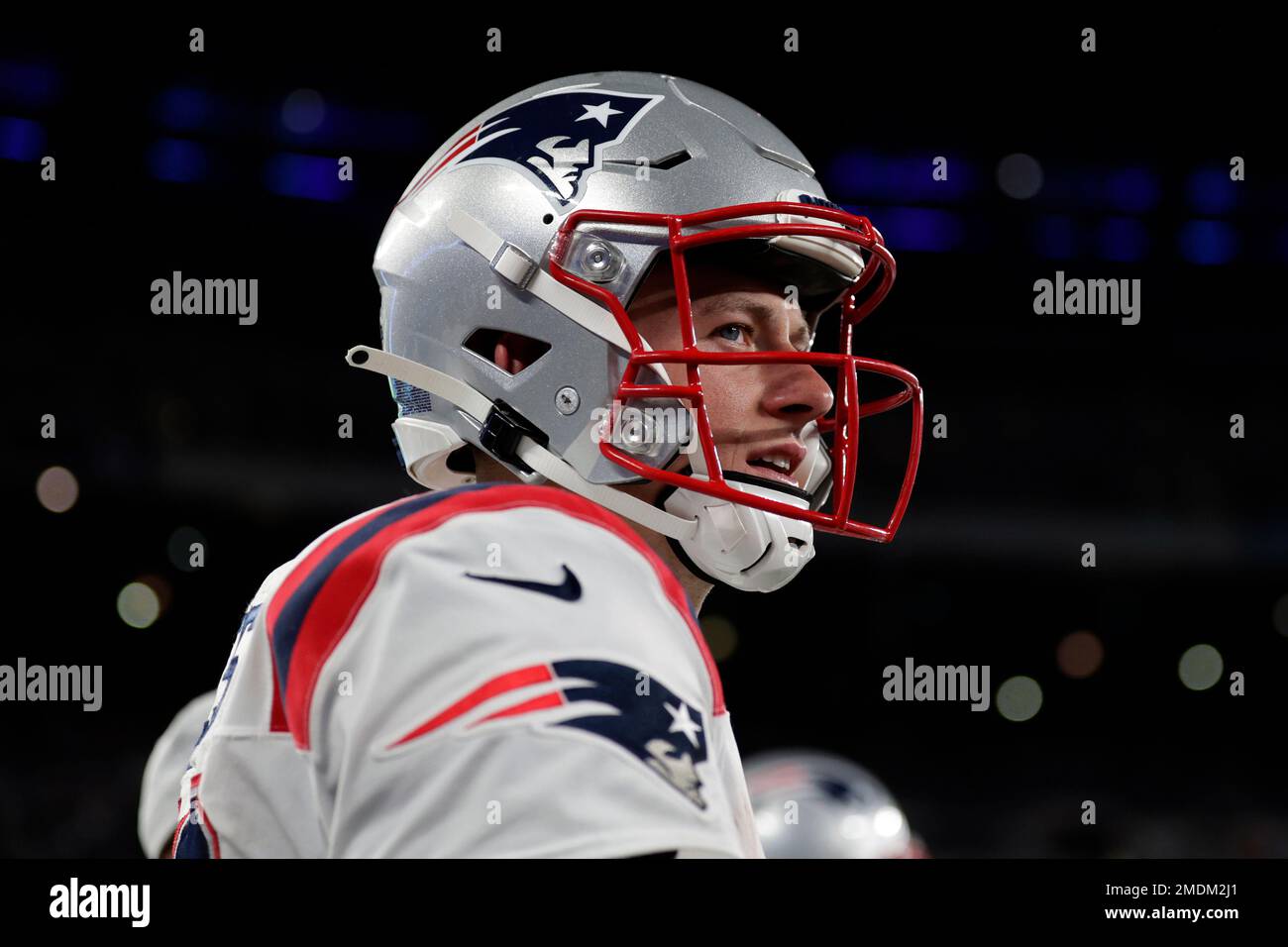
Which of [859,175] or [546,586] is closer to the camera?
[546,586]

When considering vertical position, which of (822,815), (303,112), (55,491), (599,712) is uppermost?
(303,112)

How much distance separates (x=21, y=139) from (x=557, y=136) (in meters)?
3.66

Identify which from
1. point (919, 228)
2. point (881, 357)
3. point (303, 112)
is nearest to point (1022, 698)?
point (881, 357)

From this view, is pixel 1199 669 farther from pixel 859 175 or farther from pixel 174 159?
pixel 174 159

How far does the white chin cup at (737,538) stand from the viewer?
1.77 meters

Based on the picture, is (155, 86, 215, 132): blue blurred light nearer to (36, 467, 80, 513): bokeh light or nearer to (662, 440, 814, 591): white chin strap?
(36, 467, 80, 513): bokeh light

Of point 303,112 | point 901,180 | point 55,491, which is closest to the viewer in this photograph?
point 55,491

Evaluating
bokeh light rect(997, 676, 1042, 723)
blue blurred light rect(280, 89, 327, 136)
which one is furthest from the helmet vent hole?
bokeh light rect(997, 676, 1042, 723)

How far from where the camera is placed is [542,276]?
179 cm

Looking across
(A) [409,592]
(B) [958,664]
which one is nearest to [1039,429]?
(B) [958,664]

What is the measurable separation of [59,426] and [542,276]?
3.89m

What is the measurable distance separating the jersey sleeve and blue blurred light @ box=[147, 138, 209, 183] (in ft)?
13.9

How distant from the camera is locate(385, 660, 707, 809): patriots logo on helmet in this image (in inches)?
39.6

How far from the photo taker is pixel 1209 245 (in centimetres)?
629
